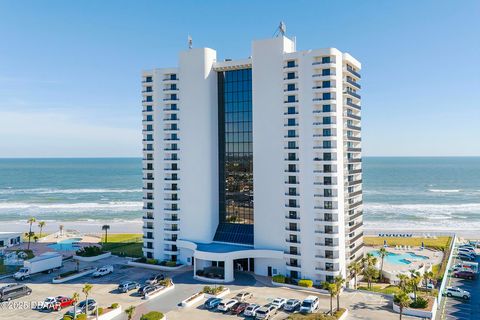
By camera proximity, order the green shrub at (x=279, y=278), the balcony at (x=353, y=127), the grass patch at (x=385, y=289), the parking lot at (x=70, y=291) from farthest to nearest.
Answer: the balcony at (x=353, y=127)
the green shrub at (x=279, y=278)
the grass patch at (x=385, y=289)
the parking lot at (x=70, y=291)

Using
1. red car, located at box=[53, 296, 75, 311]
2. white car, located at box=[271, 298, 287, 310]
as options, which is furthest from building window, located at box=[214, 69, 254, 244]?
red car, located at box=[53, 296, 75, 311]

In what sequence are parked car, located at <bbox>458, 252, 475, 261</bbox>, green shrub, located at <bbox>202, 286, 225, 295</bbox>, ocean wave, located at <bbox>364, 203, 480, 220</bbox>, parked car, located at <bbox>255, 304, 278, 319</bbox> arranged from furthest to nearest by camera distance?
ocean wave, located at <bbox>364, 203, 480, 220</bbox>, parked car, located at <bbox>458, 252, 475, 261</bbox>, green shrub, located at <bbox>202, 286, 225, 295</bbox>, parked car, located at <bbox>255, 304, 278, 319</bbox>

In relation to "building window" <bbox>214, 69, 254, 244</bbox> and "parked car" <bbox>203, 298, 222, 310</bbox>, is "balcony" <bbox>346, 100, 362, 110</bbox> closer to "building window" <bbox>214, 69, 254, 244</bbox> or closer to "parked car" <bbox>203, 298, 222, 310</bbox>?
"building window" <bbox>214, 69, 254, 244</bbox>

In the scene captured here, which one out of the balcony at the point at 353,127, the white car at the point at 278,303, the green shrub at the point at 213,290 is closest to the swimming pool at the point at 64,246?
the green shrub at the point at 213,290

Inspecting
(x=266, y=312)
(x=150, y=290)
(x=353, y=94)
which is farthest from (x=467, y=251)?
(x=150, y=290)

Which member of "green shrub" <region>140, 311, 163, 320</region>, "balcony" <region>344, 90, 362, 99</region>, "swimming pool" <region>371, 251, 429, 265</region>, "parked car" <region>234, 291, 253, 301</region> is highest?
"balcony" <region>344, 90, 362, 99</region>

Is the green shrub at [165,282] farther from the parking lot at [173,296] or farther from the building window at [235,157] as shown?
the building window at [235,157]

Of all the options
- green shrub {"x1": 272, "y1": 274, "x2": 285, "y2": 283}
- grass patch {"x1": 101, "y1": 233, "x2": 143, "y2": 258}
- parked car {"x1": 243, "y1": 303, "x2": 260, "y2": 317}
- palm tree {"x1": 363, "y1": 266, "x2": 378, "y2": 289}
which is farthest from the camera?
grass patch {"x1": 101, "y1": 233, "x2": 143, "y2": 258}
